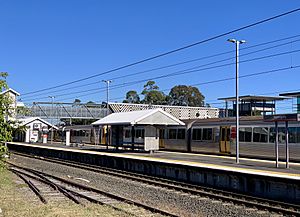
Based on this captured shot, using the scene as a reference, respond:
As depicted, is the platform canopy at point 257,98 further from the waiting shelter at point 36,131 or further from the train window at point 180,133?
the waiting shelter at point 36,131

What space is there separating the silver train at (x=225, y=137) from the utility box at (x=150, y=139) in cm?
101

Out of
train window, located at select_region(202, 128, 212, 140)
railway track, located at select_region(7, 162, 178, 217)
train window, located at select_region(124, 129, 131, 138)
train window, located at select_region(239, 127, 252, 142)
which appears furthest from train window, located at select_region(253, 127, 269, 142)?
train window, located at select_region(124, 129, 131, 138)

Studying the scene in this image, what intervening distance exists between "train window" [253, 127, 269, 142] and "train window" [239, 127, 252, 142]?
20.7 inches

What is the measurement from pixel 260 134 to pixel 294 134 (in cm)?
287

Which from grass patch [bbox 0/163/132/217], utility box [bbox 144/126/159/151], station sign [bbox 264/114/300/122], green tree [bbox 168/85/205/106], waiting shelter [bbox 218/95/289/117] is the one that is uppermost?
green tree [bbox 168/85/205/106]

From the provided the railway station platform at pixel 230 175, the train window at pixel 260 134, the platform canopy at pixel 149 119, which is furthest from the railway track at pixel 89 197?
the train window at pixel 260 134

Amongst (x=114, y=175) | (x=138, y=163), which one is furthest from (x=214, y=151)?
(x=114, y=175)

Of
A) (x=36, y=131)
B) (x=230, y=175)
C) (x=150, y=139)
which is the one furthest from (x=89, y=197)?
(x=36, y=131)

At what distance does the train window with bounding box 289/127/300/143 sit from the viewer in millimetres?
24312

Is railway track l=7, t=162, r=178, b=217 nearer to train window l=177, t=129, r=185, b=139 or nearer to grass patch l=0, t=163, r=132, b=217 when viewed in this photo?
grass patch l=0, t=163, r=132, b=217

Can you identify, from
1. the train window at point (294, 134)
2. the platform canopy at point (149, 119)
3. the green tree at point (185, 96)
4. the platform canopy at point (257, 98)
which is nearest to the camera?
→ the train window at point (294, 134)

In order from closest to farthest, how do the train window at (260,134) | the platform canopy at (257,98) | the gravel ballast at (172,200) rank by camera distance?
the gravel ballast at (172,200) → the train window at (260,134) → the platform canopy at (257,98)

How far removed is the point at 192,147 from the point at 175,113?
36.9 m

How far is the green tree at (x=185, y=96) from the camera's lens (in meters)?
93.9
